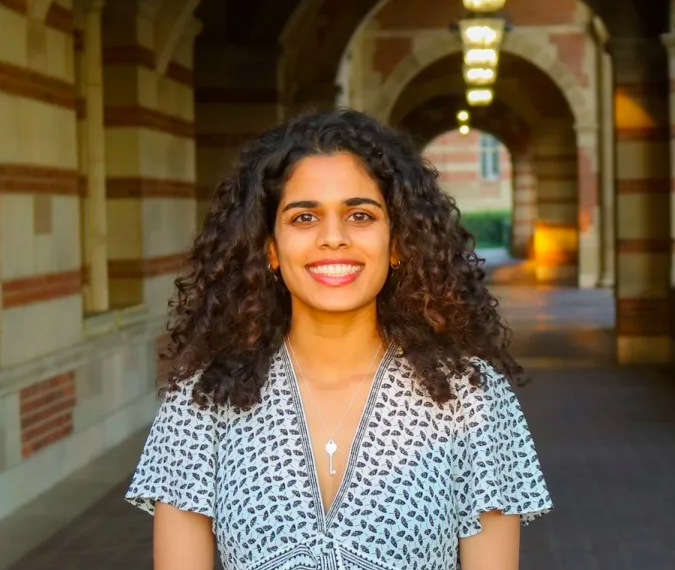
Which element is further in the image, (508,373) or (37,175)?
(37,175)

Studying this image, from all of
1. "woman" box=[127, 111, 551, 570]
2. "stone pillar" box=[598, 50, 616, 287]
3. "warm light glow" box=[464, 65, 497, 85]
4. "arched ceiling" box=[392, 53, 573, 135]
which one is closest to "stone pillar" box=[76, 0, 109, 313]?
"woman" box=[127, 111, 551, 570]

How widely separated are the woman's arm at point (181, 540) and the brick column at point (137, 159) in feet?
25.2

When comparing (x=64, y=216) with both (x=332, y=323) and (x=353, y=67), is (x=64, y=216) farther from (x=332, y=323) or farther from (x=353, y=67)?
(x=353, y=67)

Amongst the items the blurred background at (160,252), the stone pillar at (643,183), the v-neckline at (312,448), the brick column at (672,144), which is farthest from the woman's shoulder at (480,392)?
the stone pillar at (643,183)

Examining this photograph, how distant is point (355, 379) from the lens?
8.25 ft

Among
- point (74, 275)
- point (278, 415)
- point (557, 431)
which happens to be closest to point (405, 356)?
point (278, 415)

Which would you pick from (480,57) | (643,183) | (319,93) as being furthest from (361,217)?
(319,93)

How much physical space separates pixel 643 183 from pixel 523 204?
85.9ft

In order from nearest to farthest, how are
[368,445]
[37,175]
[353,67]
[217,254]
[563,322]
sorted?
1. [368,445]
2. [217,254]
3. [37,175]
4. [563,322]
5. [353,67]

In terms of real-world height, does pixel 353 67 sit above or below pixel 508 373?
above

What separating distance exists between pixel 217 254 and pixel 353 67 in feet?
68.1

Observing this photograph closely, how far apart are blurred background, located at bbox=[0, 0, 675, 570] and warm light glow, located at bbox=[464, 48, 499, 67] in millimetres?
94

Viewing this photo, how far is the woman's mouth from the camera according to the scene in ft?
8.07

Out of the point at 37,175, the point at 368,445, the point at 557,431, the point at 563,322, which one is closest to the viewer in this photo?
the point at 368,445
